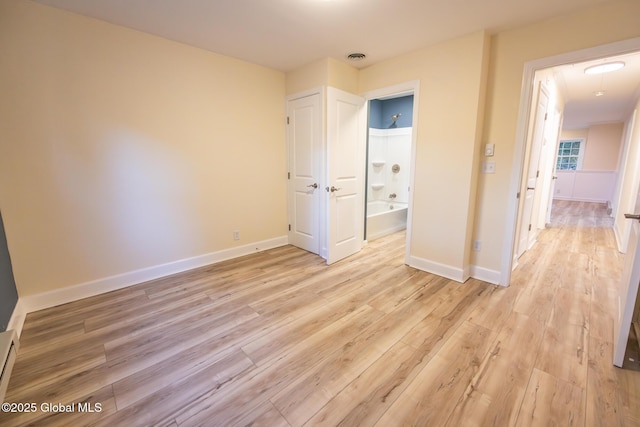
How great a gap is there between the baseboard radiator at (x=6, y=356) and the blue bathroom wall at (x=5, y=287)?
28 cm

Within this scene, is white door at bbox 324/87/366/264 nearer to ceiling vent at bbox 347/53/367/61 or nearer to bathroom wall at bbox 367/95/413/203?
ceiling vent at bbox 347/53/367/61

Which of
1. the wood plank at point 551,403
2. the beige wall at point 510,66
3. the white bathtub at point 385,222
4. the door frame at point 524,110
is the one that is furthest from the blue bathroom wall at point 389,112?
the wood plank at point 551,403

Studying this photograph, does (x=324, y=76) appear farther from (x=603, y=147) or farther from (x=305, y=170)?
(x=603, y=147)

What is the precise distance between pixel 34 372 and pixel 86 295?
1.00 metres

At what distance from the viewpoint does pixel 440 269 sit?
3006 millimetres

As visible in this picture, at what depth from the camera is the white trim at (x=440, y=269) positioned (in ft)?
9.34

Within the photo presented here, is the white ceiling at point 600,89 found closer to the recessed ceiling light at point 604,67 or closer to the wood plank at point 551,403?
the recessed ceiling light at point 604,67

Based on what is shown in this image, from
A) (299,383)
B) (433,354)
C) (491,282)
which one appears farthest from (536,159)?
(299,383)

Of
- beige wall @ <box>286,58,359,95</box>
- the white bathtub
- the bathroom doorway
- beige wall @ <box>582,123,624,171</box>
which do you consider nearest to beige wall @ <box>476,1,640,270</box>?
beige wall @ <box>286,58,359,95</box>

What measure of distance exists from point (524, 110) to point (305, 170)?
243 centimetres

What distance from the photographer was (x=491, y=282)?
2807 mm

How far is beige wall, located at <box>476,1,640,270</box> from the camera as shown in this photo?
202cm

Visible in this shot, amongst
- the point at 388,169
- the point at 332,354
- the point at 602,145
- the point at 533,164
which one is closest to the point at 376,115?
the point at 388,169

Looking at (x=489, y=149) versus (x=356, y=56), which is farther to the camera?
(x=356, y=56)
